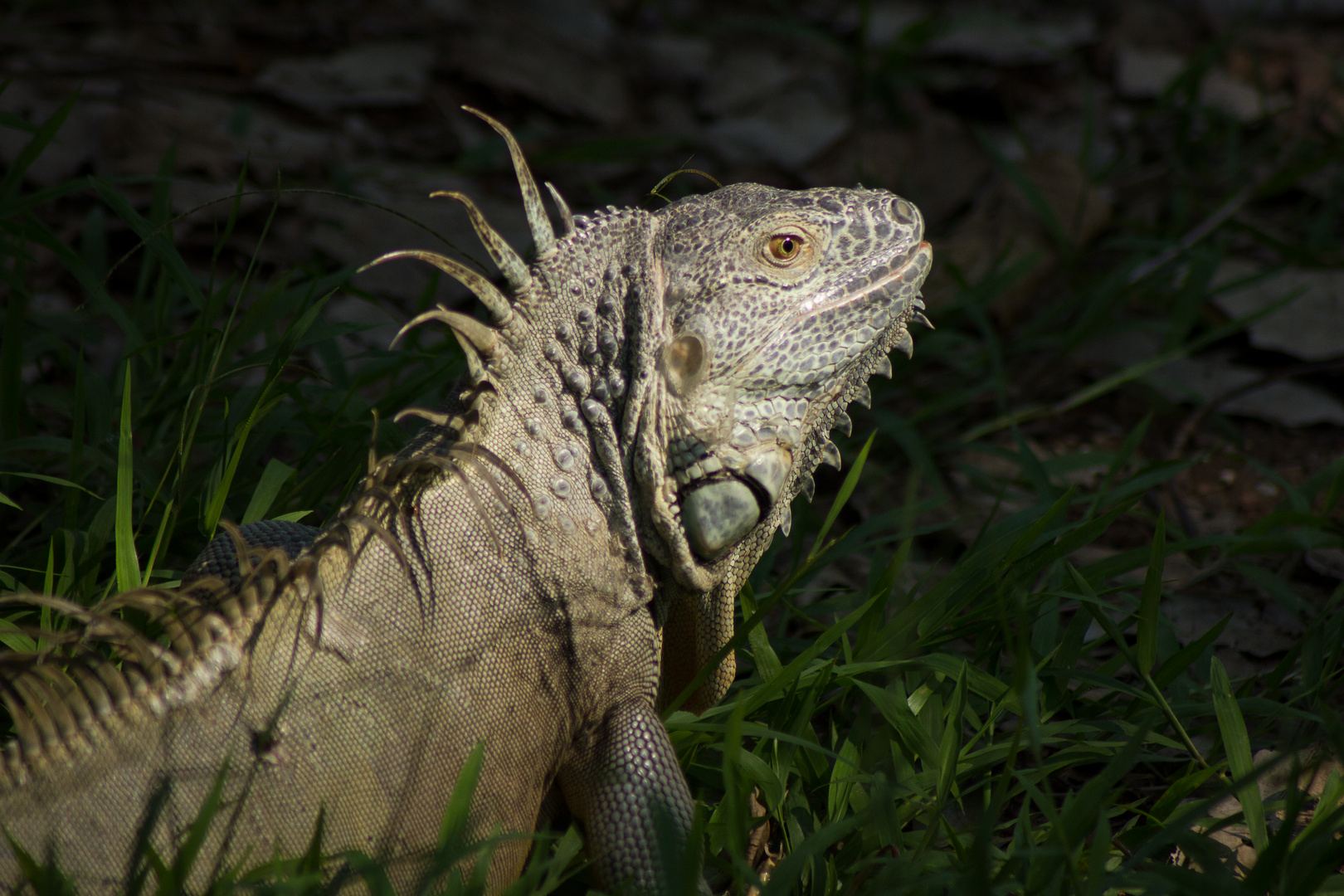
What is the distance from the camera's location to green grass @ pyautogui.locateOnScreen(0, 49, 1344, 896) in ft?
7.00

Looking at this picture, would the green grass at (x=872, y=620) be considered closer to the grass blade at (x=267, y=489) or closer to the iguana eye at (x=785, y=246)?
the grass blade at (x=267, y=489)

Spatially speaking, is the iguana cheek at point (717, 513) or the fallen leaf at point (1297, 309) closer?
the iguana cheek at point (717, 513)

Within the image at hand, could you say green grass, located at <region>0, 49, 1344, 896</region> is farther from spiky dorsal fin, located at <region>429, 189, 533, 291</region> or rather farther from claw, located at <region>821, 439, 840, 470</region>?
spiky dorsal fin, located at <region>429, 189, 533, 291</region>

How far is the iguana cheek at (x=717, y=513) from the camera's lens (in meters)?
2.29

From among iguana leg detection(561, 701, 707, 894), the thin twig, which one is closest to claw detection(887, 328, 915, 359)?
iguana leg detection(561, 701, 707, 894)

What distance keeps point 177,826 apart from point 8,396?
177 cm

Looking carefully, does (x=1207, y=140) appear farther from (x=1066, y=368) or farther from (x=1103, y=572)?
(x=1103, y=572)

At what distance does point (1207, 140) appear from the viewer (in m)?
5.51

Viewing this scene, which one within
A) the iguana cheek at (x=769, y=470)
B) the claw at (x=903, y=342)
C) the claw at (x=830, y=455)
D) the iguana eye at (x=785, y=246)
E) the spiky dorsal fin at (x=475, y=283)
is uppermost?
the spiky dorsal fin at (x=475, y=283)

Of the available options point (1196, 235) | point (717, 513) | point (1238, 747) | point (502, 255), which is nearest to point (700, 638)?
point (717, 513)

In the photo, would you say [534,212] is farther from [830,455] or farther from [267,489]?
[267,489]

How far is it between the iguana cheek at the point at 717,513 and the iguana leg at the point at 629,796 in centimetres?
37

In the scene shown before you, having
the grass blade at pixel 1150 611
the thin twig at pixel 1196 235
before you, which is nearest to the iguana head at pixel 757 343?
the grass blade at pixel 1150 611

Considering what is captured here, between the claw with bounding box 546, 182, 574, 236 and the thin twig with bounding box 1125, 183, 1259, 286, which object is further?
the thin twig with bounding box 1125, 183, 1259, 286
